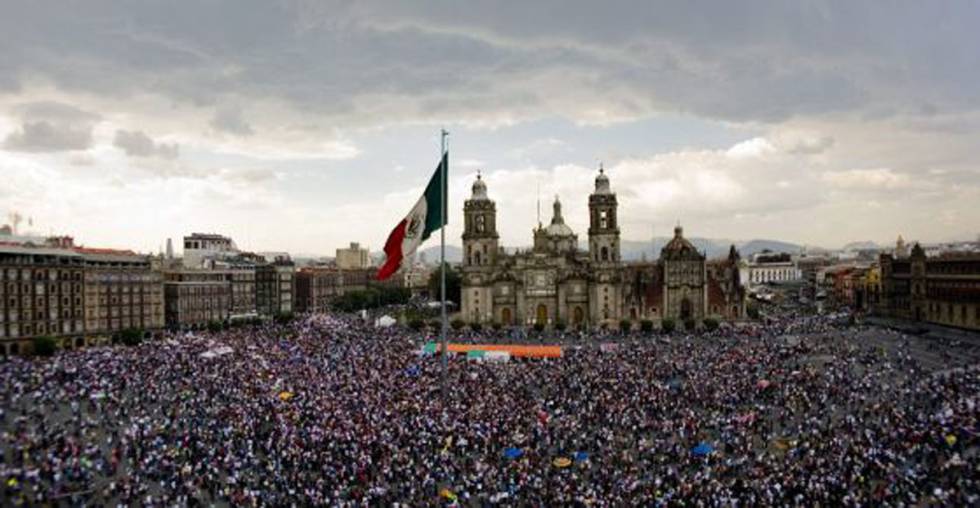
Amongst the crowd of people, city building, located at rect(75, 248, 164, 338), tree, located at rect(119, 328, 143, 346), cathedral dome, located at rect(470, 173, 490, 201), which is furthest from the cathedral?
the crowd of people

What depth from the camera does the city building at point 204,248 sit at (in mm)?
113688

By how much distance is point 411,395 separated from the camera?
41.5 meters

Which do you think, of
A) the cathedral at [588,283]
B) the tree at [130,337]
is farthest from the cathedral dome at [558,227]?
the tree at [130,337]

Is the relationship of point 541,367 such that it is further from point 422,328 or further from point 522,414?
point 422,328

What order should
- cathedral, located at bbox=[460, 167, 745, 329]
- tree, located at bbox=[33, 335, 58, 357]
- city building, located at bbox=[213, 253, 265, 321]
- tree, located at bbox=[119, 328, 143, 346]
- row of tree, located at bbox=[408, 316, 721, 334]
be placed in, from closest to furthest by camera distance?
tree, located at bbox=[33, 335, 58, 357], tree, located at bbox=[119, 328, 143, 346], row of tree, located at bbox=[408, 316, 721, 334], cathedral, located at bbox=[460, 167, 745, 329], city building, located at bbox=[213, 253, 265, 321]

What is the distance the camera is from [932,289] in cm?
7850

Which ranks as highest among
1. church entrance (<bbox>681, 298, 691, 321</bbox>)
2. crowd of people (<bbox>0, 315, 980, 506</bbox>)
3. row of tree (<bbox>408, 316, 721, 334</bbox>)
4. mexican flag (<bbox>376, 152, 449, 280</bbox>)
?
mexican flag (<bbox>376, 152, 449, 280</bbox>)

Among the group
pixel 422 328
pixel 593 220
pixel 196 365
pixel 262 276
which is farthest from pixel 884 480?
pixel 262 276

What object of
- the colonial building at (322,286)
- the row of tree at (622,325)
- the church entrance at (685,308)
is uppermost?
the colonial building at (322,286)

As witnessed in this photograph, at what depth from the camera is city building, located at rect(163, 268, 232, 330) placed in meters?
89.5

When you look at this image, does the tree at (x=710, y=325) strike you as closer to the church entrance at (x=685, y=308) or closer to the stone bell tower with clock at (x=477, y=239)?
the church entrance at (x=685, y=308)

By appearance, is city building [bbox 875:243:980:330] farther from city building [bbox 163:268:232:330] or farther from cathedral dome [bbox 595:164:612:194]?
city building [bbox 163:268:232:330]

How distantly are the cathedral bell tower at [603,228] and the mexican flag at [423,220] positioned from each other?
63.8 m

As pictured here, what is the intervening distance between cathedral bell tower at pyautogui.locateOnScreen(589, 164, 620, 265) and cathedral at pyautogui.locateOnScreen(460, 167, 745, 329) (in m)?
0.12
